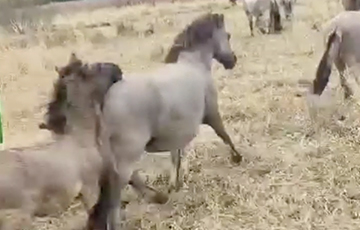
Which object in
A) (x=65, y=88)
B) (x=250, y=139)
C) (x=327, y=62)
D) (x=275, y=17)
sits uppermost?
(x=65, y=88)

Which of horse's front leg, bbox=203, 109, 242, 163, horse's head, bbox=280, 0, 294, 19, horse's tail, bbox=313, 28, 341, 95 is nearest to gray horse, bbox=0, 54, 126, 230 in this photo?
horse's front leg, bbox=203, 109, 242, 163

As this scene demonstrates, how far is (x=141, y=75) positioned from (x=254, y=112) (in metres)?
2.62

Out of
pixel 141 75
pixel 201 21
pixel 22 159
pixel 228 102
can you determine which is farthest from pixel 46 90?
pixel 22 159

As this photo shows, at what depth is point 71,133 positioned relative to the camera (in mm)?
4445

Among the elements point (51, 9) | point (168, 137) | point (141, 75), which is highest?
point (141, 75)

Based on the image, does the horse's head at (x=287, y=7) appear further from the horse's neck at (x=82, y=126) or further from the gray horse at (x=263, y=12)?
the horse's neck at (x=82, y=126)

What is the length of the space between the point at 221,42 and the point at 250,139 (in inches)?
37.1

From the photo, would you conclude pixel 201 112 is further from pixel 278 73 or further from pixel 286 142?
pixel 278 73

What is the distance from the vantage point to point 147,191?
5.35 m

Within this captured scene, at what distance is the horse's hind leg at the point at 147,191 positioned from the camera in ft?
17.4

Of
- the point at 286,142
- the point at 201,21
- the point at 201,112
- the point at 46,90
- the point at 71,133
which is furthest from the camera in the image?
the point at 46,90

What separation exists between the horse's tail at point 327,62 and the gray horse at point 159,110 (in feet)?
3.57

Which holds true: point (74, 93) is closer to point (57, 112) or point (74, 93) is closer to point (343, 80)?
point (57, 112)

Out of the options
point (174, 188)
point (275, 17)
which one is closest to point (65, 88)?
point (174, 188)
